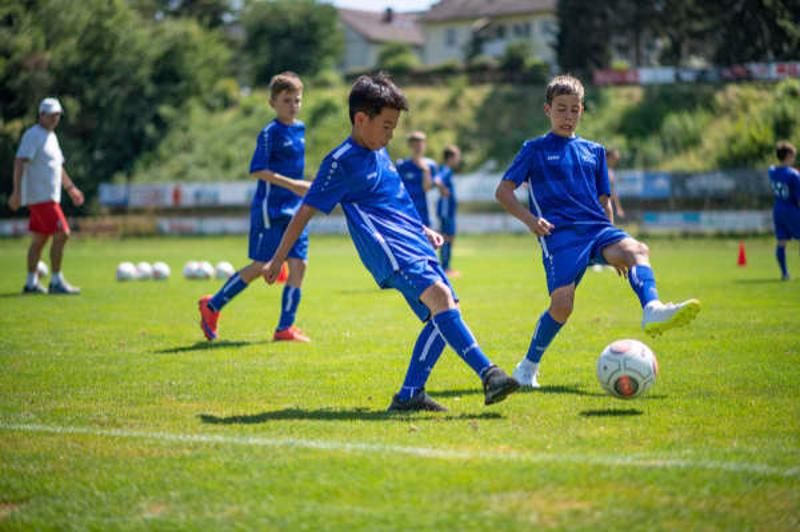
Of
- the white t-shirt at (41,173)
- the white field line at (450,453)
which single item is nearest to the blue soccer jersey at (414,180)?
the white t-shirt at (41,173)

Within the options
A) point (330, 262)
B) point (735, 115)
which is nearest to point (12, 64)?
point (330, 262)

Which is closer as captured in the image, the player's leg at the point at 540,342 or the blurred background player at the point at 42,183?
the player's leg at the point at 540,342

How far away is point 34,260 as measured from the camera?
14.5m

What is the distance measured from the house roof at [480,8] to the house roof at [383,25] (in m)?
4.25

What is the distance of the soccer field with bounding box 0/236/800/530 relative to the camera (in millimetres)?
4016

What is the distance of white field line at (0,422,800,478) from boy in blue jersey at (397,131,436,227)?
1229cm

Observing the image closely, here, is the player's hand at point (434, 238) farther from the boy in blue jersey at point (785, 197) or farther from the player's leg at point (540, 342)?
the boy in blue jersey at point (785, 197)

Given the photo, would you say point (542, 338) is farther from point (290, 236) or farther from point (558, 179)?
point (290, 236)

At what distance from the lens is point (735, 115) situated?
46656mm

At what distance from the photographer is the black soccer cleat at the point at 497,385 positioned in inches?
221

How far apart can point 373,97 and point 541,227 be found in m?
1.56

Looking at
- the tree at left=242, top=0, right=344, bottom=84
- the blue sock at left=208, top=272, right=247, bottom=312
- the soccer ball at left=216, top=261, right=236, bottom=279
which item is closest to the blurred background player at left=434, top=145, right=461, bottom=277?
the soccer ball at left=216, top=261, right=236, bottom=279

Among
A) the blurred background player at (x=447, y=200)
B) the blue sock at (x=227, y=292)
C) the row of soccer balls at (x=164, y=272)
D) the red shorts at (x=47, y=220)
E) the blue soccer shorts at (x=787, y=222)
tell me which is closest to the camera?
the blue sock at (x=227, y=292)

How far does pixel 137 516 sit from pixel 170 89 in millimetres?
47125
